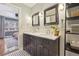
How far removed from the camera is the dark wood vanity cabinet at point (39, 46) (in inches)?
61.9

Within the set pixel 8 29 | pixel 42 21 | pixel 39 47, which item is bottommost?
pixel 39 47

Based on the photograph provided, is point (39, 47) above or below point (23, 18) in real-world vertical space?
below

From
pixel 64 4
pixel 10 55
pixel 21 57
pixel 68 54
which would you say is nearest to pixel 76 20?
pixel 64 4

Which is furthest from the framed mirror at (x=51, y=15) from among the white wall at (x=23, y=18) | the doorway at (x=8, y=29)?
the doorway at (x=8, y=29)

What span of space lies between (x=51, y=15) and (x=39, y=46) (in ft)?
1.60

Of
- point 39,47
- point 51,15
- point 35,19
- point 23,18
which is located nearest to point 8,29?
point 23,18

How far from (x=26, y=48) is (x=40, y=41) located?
241mm

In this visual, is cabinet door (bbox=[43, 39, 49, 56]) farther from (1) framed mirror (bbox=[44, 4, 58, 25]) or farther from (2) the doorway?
(2) the doorway

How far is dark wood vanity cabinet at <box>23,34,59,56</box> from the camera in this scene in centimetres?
157

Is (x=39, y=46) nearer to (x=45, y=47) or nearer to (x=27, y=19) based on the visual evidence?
(x=45, y=47)

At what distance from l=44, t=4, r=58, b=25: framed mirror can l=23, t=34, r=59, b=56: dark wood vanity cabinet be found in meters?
0.27

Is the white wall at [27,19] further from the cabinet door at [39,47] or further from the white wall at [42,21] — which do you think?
the cabinet door at [39,47]

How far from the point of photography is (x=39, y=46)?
1649mm

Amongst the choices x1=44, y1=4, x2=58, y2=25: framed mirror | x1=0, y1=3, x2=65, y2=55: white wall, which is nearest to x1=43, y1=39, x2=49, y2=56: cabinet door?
x1=0, y1=3, x2=65, y2=55: white wall
